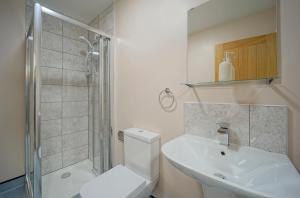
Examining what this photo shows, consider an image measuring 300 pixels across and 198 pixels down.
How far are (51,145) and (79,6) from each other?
195 cm

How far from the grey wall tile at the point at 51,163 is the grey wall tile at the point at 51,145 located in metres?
0.06

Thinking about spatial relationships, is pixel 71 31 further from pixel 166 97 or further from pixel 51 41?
pixel 166 97

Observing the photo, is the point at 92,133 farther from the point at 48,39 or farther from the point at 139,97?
the point at 48,39

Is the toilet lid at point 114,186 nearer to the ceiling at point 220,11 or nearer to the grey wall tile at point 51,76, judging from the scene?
the ceiling at point 220,11

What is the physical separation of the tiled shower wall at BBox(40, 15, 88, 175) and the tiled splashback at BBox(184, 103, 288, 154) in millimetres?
1813

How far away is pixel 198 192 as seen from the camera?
3.20 feet

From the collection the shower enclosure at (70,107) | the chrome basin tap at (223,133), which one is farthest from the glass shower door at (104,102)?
the chrome basin tap at (223,133)

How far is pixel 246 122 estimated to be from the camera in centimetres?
80

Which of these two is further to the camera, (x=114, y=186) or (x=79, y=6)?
(x=79, y=6)

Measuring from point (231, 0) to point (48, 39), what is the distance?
2140 mm

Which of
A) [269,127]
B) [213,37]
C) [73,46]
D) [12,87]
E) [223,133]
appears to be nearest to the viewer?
[269,127]

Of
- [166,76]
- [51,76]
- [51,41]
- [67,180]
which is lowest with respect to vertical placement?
[67,180]

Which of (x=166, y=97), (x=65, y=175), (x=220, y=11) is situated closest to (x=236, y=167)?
(x=166, y=97)

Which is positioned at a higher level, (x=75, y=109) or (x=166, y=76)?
(x=166, y=76)
